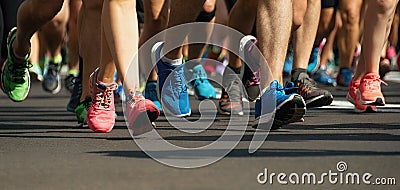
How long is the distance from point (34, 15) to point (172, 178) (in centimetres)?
273

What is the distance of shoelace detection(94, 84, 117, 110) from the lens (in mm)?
6199

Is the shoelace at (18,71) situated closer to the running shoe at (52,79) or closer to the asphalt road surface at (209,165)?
the asphalt road surface at (209,165)

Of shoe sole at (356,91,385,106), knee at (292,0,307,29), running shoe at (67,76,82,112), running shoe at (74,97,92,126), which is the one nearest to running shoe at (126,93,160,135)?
running shoe at (74,97,92,126)

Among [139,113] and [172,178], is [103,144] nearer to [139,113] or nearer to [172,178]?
[139,113]

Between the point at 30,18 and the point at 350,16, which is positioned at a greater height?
the point at 30,18

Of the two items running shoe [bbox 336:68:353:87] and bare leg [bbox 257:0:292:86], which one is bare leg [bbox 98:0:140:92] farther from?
running shoe [bbox 336:68:353:87]

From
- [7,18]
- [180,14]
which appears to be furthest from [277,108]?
[7,18]

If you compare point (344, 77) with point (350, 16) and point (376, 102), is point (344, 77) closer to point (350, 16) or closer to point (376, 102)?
point (350, 16)

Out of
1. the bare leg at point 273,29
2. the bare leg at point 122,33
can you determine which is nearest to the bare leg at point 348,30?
the bare leg at point 273,29

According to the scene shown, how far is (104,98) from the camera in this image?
245 inches

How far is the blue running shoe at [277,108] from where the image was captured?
234 inches

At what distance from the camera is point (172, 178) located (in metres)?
4.52

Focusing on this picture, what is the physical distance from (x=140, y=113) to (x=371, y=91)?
241 cm

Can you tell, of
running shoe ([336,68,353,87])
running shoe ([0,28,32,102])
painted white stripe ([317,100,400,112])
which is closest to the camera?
running shoe ([0,28,32,102])
